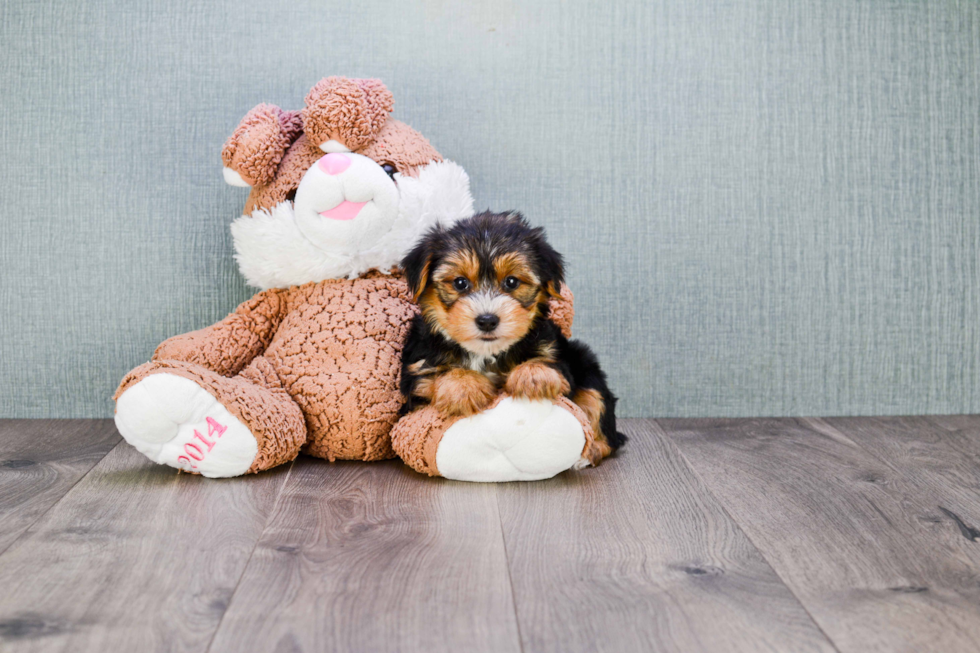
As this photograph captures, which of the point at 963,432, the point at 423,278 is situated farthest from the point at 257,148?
the point at 963,432

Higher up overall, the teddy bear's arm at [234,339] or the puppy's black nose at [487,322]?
the puppy's black nose at [487,322]

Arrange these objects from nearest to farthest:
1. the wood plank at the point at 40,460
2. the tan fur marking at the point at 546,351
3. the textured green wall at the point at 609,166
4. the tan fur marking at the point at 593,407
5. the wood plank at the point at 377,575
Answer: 1. the wood plank at the point at 377,575
2. the wood plank at the point at 40,460
3. the tan fur marking at the point at 546,351
4. the tan fur marking at the point at 593,407
5. the textured green wall at the point at 609,166

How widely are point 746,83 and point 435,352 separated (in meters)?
1.47

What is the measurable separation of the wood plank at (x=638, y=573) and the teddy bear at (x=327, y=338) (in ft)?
0.58

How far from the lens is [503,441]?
1961 mm

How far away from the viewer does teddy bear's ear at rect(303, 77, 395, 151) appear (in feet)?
7.18

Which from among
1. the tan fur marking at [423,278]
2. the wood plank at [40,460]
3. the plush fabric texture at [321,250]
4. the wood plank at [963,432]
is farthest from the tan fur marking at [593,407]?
the wood plank at [40,460]

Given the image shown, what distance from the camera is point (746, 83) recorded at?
8.86 feet

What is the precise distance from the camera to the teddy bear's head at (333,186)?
85.9 inches

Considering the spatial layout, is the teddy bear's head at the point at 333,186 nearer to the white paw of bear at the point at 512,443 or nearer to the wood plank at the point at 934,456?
the white paw of bear at the point at 512,443

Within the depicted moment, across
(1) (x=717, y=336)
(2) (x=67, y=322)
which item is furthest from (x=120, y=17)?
(1) (x=717, y=336)

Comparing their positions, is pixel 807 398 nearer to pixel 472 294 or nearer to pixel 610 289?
pixel 610 289

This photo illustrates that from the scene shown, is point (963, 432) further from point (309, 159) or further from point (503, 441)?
point (309, 159)

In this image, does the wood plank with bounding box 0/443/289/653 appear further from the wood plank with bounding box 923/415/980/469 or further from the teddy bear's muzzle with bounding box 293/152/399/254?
the wood plank with bounding box 923/415/980/469
